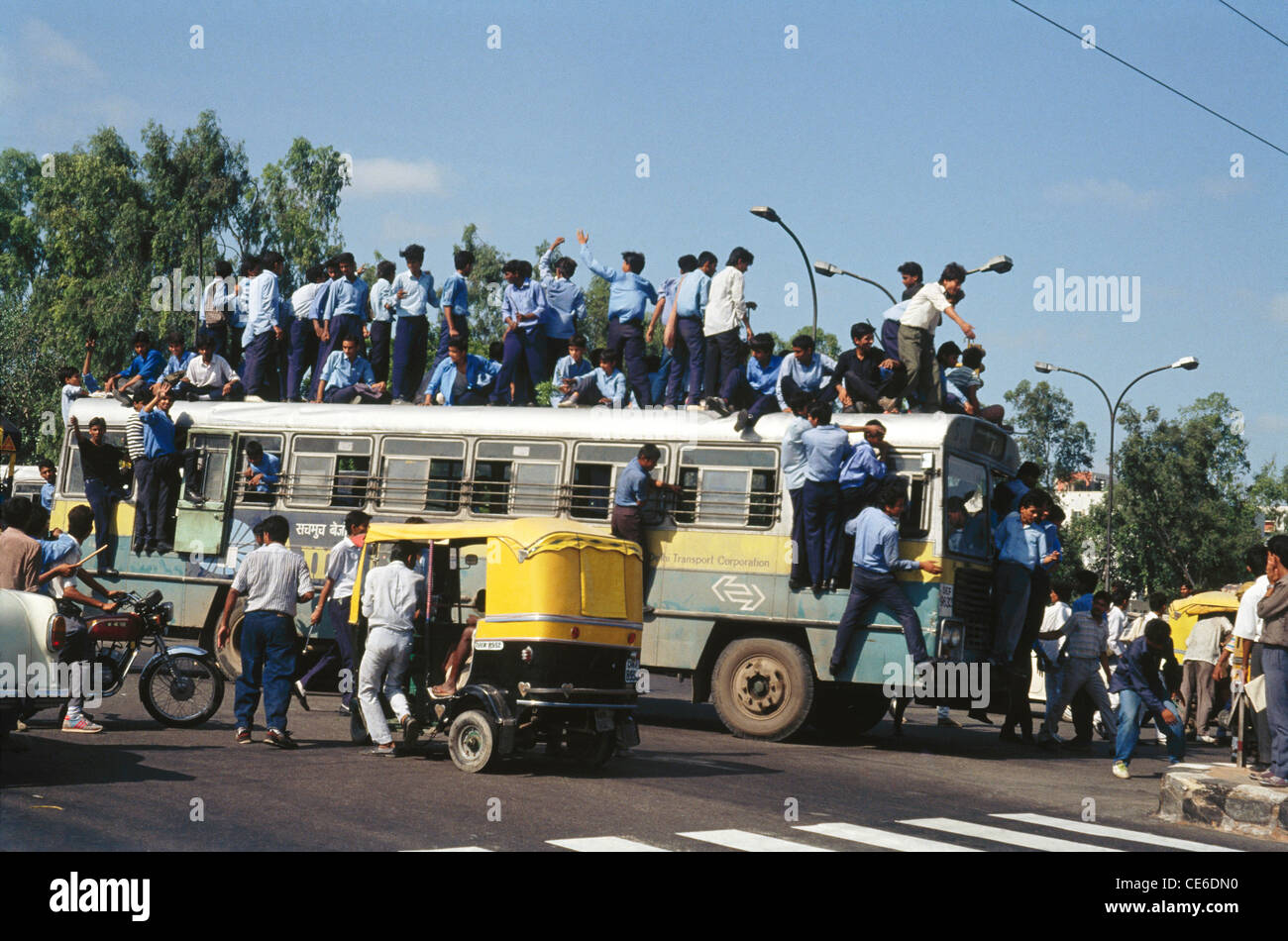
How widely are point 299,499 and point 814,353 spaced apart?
20.3 ft

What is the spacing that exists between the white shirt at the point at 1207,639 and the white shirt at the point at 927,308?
24.4 ft

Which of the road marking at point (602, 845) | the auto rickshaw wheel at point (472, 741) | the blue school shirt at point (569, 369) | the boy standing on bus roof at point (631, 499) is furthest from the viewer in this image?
the blue school shirt at point (569, 369)

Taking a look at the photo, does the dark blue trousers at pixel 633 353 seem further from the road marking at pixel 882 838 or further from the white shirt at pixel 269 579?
the road marking at pixel 882 838

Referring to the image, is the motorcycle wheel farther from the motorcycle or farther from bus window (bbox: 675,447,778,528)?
bus window (bbox: 675,447,778,528)

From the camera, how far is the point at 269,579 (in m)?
12.4

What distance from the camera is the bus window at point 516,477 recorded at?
15.8m

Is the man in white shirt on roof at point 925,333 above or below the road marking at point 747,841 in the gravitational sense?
above

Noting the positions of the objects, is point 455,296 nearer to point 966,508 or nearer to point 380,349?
point 380,349

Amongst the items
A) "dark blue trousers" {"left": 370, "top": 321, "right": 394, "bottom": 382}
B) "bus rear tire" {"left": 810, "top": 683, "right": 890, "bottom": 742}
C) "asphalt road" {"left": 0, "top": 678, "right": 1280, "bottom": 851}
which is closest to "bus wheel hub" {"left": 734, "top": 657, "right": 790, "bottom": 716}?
"asphalt road" {"left": 0, "top": 678, "right": 1280, "bottom": 851}

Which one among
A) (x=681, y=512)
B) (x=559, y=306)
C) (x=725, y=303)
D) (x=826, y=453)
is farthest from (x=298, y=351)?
(x=826, y=453)

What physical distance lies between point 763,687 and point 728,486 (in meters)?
2.07

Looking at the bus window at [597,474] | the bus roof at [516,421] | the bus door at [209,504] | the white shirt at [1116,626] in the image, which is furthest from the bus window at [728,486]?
the white shirt at [1116,626]
